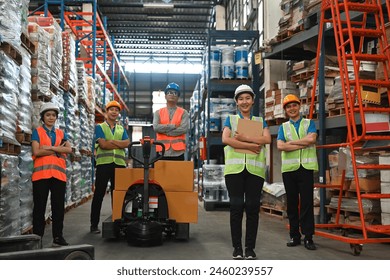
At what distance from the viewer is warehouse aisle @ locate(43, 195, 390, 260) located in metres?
4.42

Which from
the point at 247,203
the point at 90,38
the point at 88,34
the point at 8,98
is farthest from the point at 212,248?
the point at 90,38

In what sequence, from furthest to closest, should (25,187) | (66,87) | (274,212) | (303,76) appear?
(274,212) → (66,87) → (303,76) → (25,187)

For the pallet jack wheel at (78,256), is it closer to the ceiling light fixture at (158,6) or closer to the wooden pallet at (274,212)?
the wooden pallet at (274,212)

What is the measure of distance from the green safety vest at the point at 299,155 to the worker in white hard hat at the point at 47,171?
2.30 meters

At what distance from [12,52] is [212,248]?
287 centimetres

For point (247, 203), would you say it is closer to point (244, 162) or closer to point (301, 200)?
point (244, 162)

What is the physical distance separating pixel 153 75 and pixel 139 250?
24.0 meters

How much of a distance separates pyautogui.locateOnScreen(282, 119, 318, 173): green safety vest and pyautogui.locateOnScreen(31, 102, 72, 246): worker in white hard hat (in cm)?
230

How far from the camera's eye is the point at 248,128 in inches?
167

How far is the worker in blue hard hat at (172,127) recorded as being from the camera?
5.43 m

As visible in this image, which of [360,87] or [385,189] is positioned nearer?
[360,87]

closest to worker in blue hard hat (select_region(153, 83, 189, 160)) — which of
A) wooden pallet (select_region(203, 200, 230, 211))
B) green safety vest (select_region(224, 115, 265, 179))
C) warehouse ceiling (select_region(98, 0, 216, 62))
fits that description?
green safety vest (select_region(224, 115, 265, 179))

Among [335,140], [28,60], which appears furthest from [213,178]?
[28,60]

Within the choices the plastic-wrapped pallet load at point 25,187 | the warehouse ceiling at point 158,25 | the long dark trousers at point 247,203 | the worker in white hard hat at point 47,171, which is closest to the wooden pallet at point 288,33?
the long dark trousers at point 247,203
